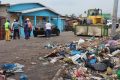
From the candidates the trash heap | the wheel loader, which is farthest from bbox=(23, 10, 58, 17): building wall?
the trash heap

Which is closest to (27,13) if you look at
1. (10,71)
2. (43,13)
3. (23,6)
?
(23,6)

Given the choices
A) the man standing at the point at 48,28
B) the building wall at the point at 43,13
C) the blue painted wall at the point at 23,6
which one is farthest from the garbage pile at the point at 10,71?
the building wall at the point at 43,13

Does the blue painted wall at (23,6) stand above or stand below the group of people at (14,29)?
above

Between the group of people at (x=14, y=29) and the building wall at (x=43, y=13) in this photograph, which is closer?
the group of people at (x=14, y=29)

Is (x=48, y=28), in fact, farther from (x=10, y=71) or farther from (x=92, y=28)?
(x=10, y=71)

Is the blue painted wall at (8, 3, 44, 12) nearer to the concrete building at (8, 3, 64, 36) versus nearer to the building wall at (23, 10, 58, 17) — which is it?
the concrete building at (8, 3, 64, 36)

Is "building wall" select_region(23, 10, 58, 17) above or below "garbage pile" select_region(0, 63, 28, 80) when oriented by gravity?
below

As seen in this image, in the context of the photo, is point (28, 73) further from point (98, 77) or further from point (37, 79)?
point (98, 77)

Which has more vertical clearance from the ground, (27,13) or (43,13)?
(27,13)

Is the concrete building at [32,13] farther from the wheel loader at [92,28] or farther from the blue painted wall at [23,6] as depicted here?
the wheel loader at [92,28]

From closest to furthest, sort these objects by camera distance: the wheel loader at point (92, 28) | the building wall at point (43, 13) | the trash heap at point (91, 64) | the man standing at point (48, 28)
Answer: the trash heap at point (91, 64) → the man standing at point (48, 28) → the wheel loader at point (92, 28) → the building wall at point (43, 13)

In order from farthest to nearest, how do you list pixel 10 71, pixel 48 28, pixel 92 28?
pixel 92 28, pixel 48 28, pixel 10 71

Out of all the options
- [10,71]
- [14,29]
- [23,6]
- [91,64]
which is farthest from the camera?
[23,6]

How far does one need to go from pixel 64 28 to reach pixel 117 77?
163 feet
